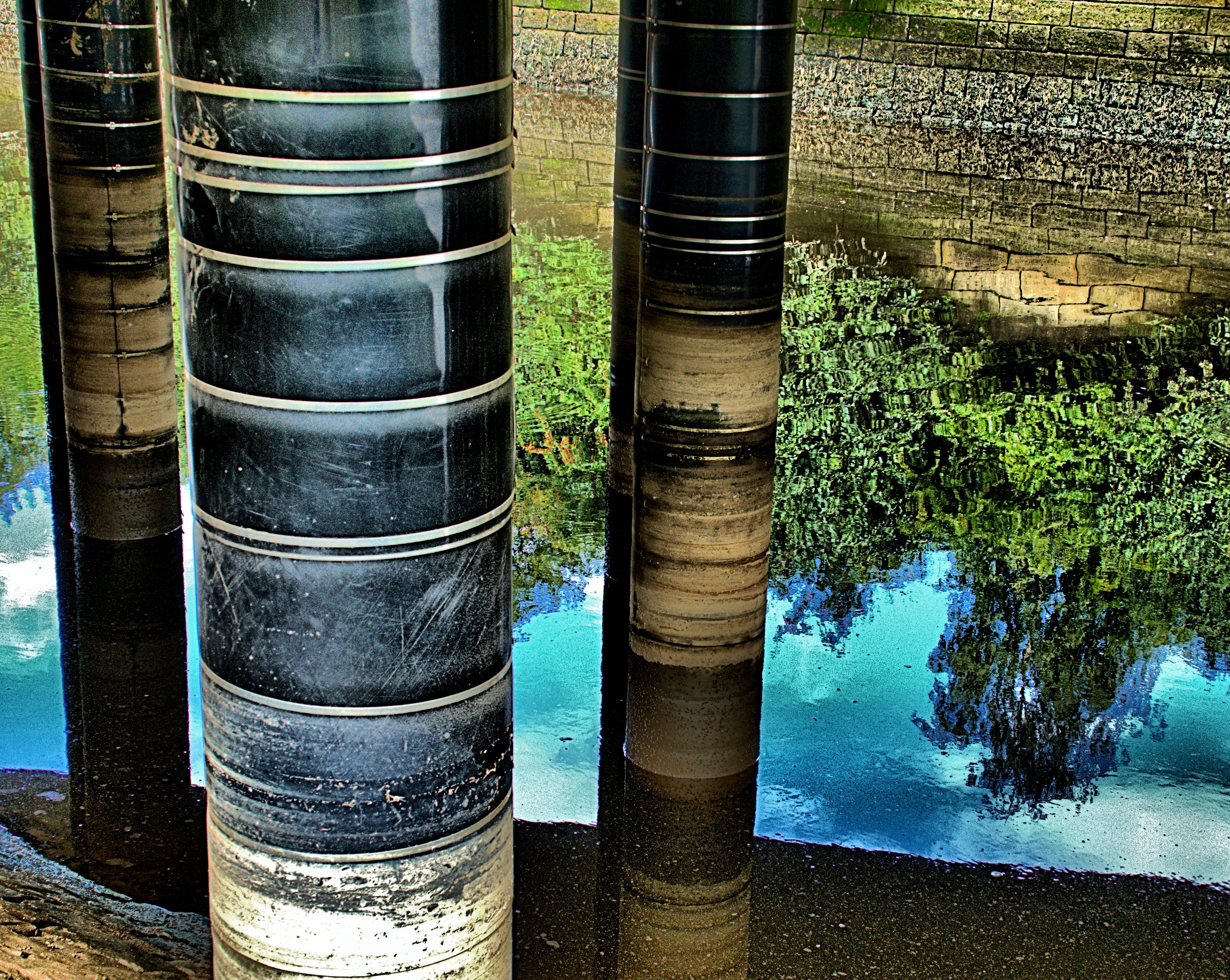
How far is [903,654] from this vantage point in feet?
41.4

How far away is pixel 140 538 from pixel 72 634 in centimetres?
152

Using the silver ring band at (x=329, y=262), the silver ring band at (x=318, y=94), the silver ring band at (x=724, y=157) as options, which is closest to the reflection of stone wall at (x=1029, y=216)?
the silver ring band at (x=724, y=157)

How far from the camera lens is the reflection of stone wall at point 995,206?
2531 cm

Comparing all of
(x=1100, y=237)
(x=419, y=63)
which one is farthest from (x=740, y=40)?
(x=1100, y=237)

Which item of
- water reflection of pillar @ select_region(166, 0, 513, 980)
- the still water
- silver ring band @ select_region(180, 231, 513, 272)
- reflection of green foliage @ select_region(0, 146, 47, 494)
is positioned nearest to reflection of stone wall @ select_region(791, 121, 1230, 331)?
the still water

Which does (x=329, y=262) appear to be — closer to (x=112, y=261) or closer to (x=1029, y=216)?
(x=112, y=261)

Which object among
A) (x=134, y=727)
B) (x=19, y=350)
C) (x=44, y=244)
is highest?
(x=44, y=244)

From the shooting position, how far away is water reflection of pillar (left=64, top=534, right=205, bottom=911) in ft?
30.7

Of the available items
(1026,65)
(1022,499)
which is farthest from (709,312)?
(1026,65)

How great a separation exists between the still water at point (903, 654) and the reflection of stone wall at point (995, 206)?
1.10 m

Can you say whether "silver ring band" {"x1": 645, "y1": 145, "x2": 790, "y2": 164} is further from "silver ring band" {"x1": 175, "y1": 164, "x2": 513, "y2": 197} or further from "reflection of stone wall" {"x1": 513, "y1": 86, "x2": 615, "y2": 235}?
"reflection of stone wall" {"x1": 513, "y1": 86, "x2": 615, "y2": 235}

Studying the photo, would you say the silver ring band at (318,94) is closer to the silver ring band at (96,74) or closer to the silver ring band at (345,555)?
the silver ring band at (345,555)

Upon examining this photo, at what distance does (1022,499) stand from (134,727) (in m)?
9.41

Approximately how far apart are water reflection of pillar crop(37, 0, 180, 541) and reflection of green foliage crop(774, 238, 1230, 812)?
591 cm
